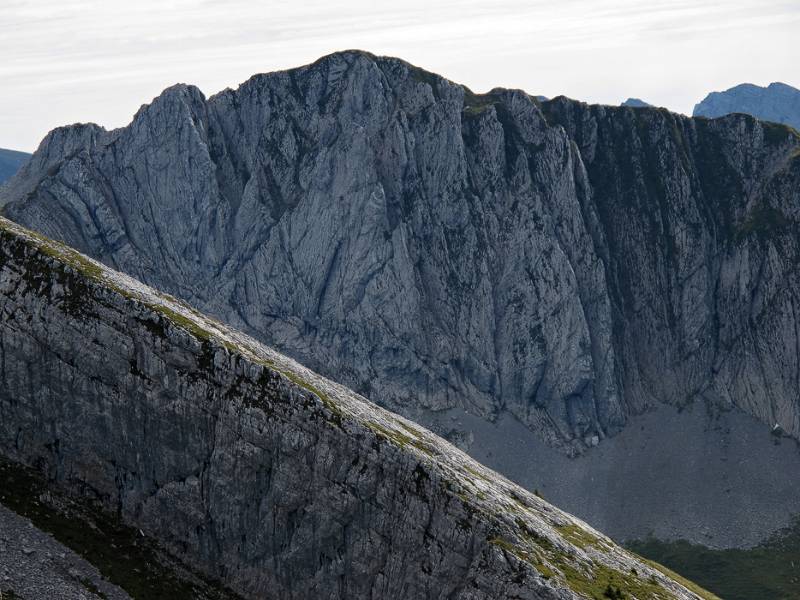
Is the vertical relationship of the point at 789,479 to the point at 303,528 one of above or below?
below

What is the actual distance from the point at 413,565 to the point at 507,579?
9.22m

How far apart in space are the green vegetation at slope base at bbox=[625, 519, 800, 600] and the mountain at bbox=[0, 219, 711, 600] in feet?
219

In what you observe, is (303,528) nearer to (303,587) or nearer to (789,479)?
(303,587)

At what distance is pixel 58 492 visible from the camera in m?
86.4

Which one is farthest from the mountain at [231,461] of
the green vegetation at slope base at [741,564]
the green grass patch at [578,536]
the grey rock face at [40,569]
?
the green vegetation at slope base at [741,564]

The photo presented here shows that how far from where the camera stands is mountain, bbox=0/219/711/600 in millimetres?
86438

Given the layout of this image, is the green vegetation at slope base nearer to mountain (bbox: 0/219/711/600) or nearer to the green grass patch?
the green grass patch

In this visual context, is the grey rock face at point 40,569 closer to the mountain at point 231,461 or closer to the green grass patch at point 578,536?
the mountain at point 231,461

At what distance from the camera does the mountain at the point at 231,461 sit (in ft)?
284

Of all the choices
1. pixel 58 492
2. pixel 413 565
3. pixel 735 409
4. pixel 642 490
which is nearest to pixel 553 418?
pixel 642 490

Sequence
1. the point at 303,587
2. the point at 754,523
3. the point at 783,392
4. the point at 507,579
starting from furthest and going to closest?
the point at 783,392
the point at 754,523
the point at 303,587
the point at 507,579

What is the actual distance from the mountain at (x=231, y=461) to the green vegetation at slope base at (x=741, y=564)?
66698 millimetres

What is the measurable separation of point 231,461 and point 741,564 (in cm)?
10716

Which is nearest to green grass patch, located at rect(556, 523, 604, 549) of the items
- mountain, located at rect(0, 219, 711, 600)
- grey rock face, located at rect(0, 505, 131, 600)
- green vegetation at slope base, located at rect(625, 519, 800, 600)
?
mountain, located at rect(0, 219, 711, 600)
